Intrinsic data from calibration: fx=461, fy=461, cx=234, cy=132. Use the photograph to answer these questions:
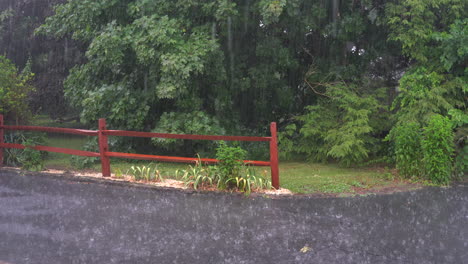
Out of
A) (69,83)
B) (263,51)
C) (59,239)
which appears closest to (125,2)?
Result: (69,83)

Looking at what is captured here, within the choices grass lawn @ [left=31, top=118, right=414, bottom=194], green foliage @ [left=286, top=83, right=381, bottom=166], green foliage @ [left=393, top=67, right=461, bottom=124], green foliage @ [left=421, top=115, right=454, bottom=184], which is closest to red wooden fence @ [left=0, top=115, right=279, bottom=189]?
grass lawn @ [left=31, top=118, right=414, bottom=194]

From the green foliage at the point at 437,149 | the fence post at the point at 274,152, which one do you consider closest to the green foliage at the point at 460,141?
the green foliage at the point at 437,149

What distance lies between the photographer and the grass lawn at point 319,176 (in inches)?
343

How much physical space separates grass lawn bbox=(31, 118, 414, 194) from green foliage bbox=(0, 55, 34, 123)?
5.21ft

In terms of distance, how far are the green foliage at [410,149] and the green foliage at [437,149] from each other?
28 centimetres

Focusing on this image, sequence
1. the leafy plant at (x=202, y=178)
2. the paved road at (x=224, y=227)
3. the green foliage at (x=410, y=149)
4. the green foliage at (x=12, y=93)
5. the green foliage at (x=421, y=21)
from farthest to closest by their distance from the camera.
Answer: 1. the green foliage at (x=12, y=93)
2. the green foliage at (x=421, y=21)
3. the green foliage at (x=410, y=149)
4. the leafy plant at (x=202, y=178)
5. the paved road at (x=224, y=227)

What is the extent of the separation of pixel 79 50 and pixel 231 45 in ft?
18.7

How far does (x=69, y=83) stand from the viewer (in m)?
13.2

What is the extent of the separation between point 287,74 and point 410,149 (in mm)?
5364

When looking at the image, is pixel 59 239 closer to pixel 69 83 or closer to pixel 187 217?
pixel 187 217

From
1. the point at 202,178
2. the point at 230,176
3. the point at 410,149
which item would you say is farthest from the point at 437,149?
the point at 202,178

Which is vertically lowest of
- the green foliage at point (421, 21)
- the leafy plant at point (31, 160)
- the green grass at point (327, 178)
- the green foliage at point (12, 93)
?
the green grass at point (327, 178)

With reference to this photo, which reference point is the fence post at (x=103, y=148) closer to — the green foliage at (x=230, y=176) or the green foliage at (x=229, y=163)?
the green foliage at (x=230, y=176)

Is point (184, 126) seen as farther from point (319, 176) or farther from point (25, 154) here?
point (25, 154)
